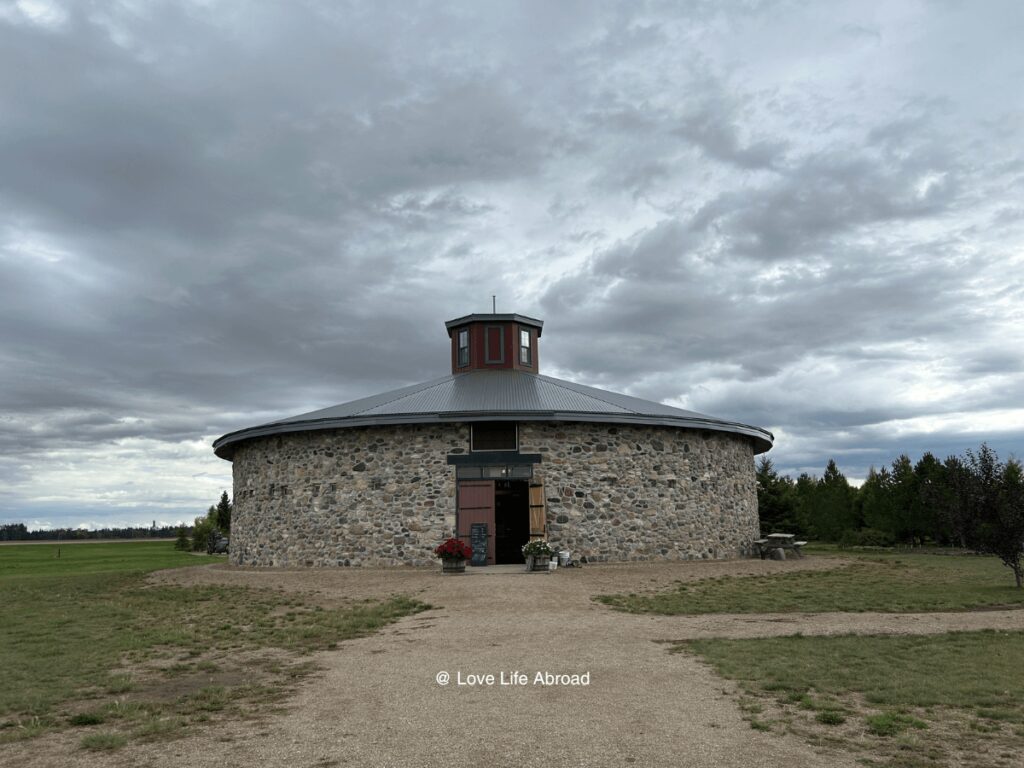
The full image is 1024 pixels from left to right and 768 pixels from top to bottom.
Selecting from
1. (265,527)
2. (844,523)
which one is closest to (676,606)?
(265,527)

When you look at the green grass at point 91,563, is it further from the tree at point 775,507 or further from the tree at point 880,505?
the tree at point 880,505

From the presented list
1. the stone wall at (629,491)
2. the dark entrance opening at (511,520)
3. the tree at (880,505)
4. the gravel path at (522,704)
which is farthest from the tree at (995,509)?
the tree at (880,505)

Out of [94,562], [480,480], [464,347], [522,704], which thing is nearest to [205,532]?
[94,562]

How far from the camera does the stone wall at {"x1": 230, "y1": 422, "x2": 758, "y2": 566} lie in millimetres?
20141

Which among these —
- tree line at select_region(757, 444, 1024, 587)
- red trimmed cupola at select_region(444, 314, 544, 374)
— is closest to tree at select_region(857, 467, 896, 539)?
tree line at select_region(757, 444, 1024, 587)

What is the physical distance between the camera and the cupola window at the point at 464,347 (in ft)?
91.7

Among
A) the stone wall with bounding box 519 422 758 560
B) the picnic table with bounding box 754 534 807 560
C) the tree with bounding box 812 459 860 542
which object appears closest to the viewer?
the stone wall with bounding box 519 422 758 560

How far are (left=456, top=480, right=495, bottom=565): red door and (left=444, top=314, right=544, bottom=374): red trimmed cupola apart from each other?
25.5ft

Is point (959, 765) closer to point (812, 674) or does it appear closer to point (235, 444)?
point (812, 674)

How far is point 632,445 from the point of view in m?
21.2

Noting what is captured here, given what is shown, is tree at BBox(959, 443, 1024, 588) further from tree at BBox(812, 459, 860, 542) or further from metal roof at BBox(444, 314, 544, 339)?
tree at BBox(812, 459, 860, 542)

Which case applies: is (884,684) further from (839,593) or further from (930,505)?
(930,505)

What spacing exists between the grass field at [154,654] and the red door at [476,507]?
5.56m

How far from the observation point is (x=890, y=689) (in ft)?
22.5
